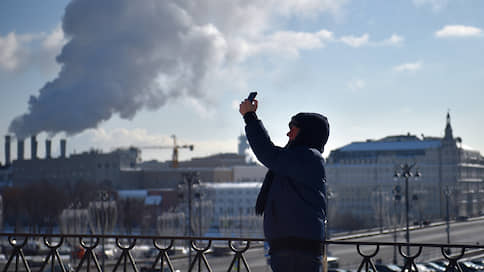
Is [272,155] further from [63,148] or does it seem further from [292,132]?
[63,148]

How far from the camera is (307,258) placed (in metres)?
5.13

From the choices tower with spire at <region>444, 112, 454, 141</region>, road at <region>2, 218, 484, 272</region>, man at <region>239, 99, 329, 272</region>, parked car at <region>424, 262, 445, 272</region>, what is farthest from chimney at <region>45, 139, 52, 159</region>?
man at <region>239, 99, 329, 272</region>

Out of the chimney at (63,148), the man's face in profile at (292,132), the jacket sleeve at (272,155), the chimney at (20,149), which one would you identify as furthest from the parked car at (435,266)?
the chimney at (20,149)

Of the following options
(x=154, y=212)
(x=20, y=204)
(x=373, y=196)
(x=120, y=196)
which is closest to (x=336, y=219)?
(x=373, y=196)

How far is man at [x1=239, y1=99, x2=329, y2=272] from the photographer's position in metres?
5.02

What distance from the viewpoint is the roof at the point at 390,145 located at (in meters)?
93.9

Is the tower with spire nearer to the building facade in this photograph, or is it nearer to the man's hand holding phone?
the building facade

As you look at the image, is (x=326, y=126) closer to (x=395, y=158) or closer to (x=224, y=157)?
(x=395, y=158)

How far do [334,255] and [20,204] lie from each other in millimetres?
51740

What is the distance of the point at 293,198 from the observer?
16.6 ft

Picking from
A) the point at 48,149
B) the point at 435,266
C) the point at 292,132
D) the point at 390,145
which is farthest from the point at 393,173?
the point at 292,132

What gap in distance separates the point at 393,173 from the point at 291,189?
294 ft

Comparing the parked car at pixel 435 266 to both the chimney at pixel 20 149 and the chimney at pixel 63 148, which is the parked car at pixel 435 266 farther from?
the chimney at pixel 20 149

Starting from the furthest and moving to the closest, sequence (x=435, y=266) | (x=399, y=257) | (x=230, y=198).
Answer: (x=230, y=198) → (x=399, y=257) → (x=435, y=266)
